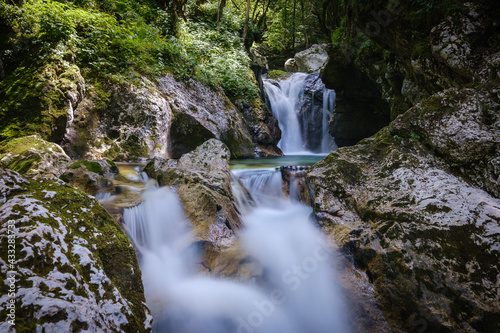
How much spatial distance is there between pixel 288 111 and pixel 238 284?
12334mm

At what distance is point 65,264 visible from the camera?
1.61 m

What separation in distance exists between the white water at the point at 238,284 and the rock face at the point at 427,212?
55 centimetres

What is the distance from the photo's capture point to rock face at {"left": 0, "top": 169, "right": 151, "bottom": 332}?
4.31 ft

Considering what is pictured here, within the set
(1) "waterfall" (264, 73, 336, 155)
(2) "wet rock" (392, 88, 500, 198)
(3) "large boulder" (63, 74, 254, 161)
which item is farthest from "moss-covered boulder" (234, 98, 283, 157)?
(2) "wet rock" (392, 88, 500, 198)

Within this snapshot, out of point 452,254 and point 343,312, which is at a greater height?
point 452,254

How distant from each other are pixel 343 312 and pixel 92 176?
426cm

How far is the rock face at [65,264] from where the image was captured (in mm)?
1313

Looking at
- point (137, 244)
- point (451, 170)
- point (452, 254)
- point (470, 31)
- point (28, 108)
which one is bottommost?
point (137, 244)

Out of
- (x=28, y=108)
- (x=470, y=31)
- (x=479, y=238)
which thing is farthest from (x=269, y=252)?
(x=28, y=108)

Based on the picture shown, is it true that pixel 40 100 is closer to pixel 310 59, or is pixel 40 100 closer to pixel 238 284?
pixel 238 284

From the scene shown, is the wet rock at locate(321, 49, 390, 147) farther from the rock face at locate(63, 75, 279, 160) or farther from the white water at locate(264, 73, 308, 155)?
the rock face at locate(63, 75, 279, 160)

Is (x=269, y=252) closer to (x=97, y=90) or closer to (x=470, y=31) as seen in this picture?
(x=470, y=31)

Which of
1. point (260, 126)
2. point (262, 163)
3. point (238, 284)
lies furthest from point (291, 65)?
point (238, 284)

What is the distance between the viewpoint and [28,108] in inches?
197
